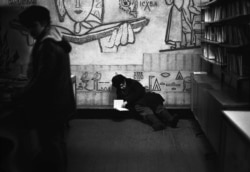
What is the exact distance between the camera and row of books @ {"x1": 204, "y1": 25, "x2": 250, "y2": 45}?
159 inches

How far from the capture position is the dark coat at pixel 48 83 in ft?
9.62

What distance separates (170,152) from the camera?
4570mm

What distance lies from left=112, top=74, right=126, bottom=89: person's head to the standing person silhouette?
9.81ft

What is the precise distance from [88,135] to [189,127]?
172 cm

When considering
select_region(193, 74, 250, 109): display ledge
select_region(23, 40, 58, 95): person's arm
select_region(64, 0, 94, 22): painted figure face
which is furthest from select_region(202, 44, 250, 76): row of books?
select_region(64, 0, 94, 22): painted figure face

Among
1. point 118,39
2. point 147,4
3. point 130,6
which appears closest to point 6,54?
point 118,39

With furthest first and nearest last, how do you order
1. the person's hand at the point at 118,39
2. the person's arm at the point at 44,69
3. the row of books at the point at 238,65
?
1. the person's hand at the point at 118,39
2. the row of books at the point at 238,65
3. the person's arm at the point at 44,69

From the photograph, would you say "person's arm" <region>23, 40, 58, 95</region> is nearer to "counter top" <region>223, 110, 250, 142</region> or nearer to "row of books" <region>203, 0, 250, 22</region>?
"counter top" <region>223, 110, 250, 142</region>

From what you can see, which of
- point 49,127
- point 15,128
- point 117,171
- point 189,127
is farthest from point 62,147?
point 189,127

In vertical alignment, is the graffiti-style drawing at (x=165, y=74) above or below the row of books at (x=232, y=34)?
below

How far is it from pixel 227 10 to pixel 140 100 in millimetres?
2225

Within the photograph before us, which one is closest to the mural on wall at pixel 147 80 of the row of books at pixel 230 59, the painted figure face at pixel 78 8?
the row of books at pixel 230 59

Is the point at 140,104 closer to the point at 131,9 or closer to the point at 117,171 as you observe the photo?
the point at 131,9

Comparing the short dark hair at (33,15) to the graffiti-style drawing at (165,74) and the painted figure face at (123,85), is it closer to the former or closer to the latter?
the painted figure face at (123,85)
